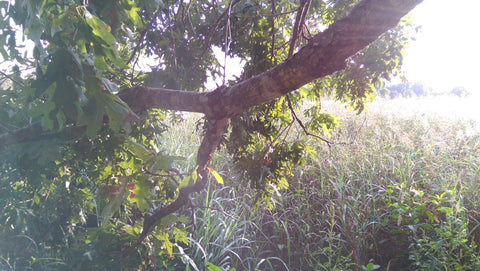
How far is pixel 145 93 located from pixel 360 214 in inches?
87.4

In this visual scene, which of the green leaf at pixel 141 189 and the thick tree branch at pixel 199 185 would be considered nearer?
the green leaf at pixel 141 189

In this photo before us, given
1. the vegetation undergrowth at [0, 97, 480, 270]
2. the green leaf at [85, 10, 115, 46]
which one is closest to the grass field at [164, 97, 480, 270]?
the vegetation undergrowth at [0, 97, 480, 270]

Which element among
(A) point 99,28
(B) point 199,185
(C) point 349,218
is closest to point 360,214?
(C) point 349,218

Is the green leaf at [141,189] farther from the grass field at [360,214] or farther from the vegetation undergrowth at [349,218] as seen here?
the grass field at [360,214]

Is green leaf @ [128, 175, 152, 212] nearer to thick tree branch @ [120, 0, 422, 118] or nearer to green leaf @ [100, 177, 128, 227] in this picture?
green leaf @ [100, 177, 128, 227]

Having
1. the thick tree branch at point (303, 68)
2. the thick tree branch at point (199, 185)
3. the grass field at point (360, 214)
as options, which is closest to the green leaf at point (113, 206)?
the thick tree branch at point (199, 185)

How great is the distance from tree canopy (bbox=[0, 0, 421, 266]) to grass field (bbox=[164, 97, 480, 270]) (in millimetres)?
562

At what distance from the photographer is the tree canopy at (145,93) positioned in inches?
34.6

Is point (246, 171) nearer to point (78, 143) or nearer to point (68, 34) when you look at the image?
point (78, 143)

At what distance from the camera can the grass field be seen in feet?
7.07

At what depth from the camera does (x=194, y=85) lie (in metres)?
1.89

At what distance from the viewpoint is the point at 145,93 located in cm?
135

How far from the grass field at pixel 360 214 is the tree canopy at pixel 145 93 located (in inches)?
22.1

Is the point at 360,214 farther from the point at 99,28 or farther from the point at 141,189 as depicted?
the point at 99,28
